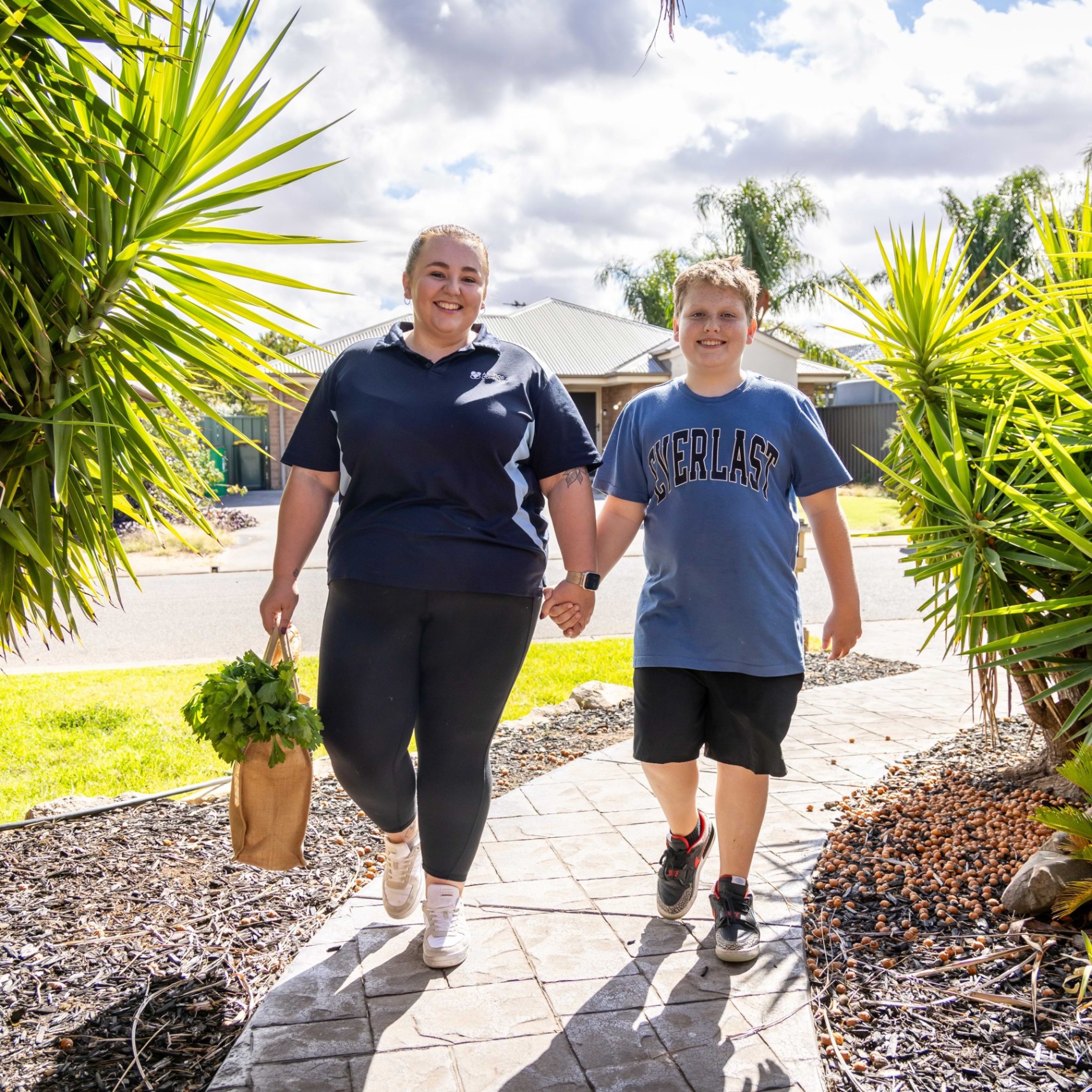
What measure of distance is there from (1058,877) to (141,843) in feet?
9.75

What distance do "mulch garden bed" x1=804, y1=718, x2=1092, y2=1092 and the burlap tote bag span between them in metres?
1.45

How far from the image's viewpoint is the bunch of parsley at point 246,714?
106 inches

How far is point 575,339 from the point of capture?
32.2 m

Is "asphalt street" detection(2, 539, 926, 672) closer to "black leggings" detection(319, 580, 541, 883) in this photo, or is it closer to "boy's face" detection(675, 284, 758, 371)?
"black leggings" detection(319, 580, 541, 883)

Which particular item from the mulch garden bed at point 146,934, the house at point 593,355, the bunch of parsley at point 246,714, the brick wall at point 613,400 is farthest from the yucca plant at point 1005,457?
the brick wall at point 613,400

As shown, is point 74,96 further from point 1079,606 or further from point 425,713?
point 1079,606

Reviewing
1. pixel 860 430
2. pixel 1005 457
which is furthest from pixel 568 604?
pixel 860 430

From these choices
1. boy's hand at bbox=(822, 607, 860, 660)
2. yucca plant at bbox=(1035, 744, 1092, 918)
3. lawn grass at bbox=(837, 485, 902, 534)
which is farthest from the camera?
lawn grass at bbox=(837, 485, 902, 534)

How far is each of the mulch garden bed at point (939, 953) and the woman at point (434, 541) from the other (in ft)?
3.60

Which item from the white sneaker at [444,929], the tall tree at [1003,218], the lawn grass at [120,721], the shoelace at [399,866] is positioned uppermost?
the tall tree at [1003,218]

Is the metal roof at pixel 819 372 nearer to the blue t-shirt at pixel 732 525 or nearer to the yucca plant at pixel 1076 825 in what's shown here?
the blue t-shirt at pixel 732 525

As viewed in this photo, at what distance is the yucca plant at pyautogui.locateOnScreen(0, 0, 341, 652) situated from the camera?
2484mm

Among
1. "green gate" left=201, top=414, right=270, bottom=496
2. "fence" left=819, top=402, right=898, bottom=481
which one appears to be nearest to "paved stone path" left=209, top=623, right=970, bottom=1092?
"fence" left=819, top=402, right=898, bottom=481

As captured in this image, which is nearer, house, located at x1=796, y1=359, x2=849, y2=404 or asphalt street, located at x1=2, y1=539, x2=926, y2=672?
asphalt street, located at x1=2, y1=539, x2=926, y2=672
